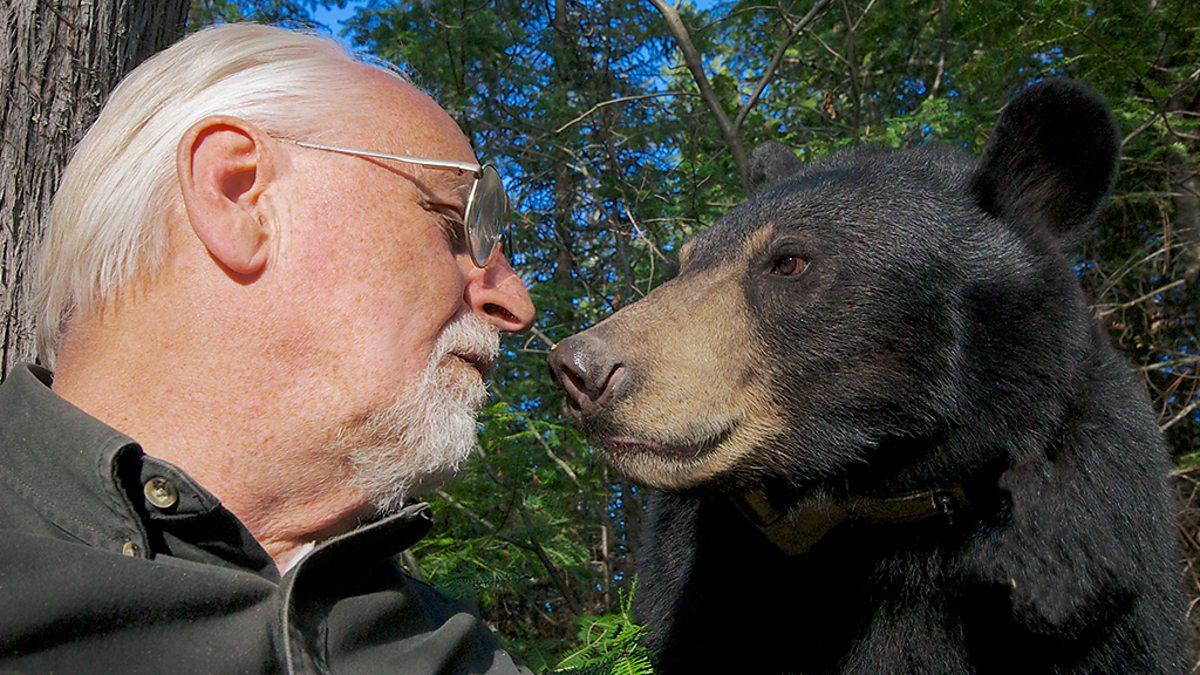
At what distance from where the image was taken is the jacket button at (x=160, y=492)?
150 centimetres

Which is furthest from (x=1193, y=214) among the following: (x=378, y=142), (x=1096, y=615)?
(x=378, y=142)

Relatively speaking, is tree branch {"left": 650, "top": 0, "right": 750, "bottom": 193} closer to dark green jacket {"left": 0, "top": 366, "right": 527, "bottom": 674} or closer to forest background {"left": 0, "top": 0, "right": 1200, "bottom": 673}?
forest background {"left": 0, "top": 0, "right": 1200, "bottom": 673}

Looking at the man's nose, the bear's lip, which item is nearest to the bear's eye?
the bear's lip

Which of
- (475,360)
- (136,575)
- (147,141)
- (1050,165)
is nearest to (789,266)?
(1050,165)

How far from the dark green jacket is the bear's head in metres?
0.76

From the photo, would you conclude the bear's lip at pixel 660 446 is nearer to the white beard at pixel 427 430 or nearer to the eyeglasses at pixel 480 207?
the white beard at pixel 427 430

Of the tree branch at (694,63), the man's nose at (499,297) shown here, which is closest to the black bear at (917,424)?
the man's nose at (499,297)

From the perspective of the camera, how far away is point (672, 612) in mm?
2842

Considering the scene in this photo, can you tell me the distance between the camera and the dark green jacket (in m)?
1.36

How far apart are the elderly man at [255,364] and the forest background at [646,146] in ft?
8.35

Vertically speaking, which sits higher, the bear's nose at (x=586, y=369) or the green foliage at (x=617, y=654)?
the bear's nose at (x=586, y=369)

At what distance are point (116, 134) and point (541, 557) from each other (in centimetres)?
352

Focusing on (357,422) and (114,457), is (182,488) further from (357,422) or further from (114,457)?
(357,422)

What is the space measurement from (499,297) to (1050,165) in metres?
1.49
